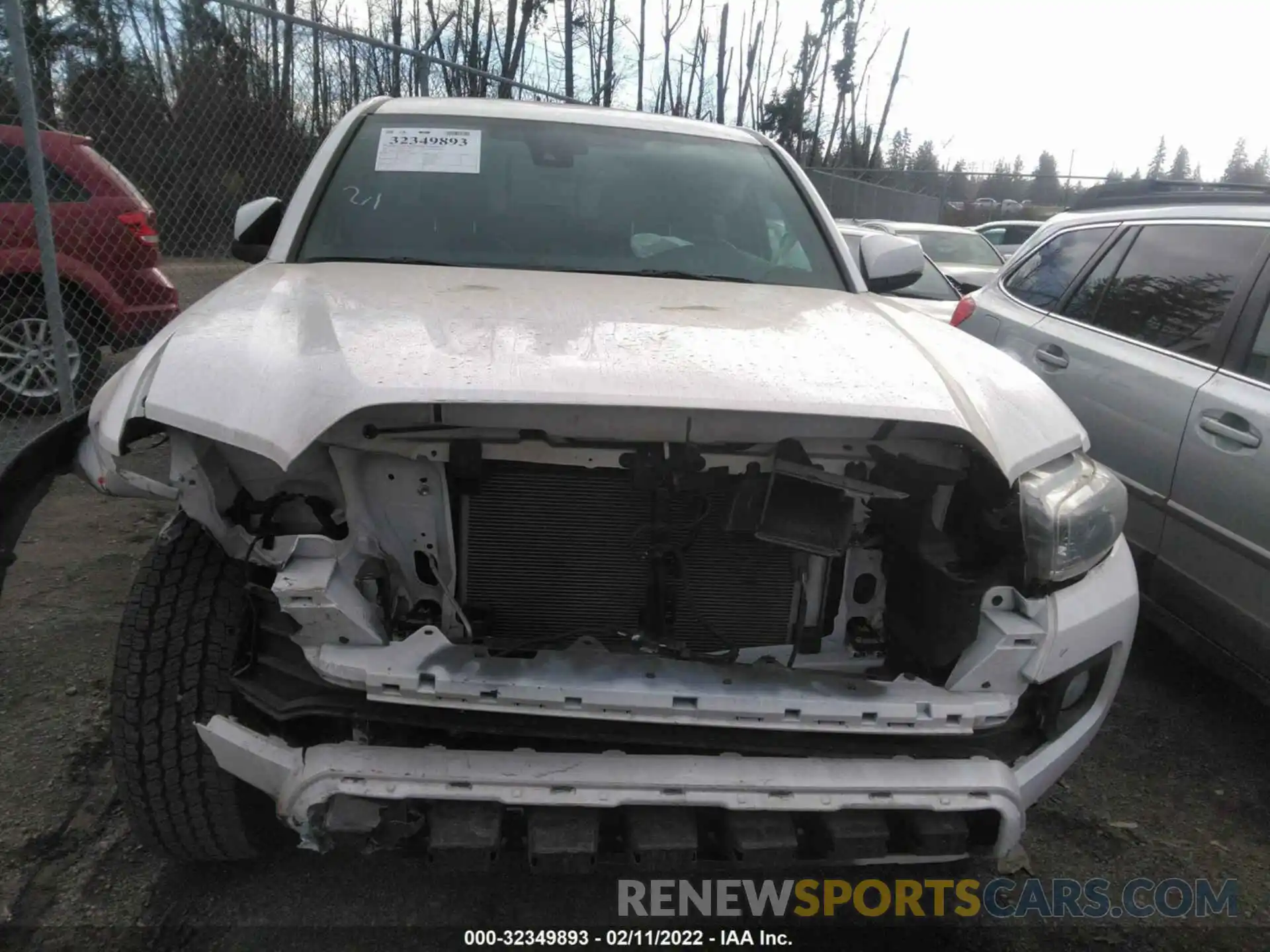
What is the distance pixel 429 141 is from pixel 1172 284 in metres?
2.82

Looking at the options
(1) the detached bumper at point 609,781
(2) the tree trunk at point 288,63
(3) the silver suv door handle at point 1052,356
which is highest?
(2) the tree trunk at point 288,63

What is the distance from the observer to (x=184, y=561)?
5.91 feet

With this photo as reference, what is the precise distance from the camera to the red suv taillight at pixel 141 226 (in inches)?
212

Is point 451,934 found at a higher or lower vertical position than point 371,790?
lower

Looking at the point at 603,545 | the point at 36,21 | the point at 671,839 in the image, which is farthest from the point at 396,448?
the point at 36,21

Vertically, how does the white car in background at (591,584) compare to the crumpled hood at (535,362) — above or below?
below

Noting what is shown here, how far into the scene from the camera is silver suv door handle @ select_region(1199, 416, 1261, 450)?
8.86 feet

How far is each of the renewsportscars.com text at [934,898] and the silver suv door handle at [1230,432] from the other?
1291 millimetres

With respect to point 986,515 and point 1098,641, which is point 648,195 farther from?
point 1098,641

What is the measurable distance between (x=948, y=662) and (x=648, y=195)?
1.81 meters

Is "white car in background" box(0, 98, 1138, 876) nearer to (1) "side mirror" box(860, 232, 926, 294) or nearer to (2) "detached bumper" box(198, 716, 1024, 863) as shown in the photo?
(2) "detached bumper" box(198, 716, 1024, 863)

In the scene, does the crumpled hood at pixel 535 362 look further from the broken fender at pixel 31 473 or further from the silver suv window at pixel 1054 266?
the silver suv window at pixel 1054 266

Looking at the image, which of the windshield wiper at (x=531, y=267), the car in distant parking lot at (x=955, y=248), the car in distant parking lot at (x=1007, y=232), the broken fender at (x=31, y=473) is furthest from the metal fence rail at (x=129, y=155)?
the car in distant parking lot at (x=1007, y=232)

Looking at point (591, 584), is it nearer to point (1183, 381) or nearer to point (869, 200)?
point (1183, 381)
